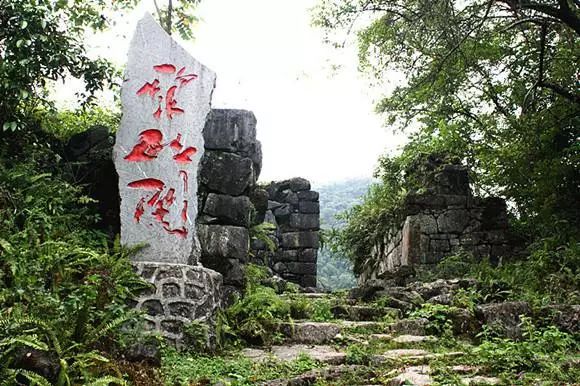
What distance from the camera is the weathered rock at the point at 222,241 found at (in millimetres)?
6684

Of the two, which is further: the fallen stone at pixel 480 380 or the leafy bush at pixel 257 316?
the leafy bush at pixel 257 316

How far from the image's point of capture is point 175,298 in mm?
5121

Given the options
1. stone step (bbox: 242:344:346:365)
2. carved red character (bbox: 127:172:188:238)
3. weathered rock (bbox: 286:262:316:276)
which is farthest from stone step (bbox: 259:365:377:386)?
weathered rock (bbox: 286:262:316:276)

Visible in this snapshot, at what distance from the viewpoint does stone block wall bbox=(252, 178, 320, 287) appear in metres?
13.1

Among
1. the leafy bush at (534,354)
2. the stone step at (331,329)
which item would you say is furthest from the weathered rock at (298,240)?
the leafy bush at (534,354)

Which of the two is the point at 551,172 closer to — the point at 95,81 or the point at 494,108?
the point at 494,108

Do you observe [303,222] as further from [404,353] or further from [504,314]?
[404,353]

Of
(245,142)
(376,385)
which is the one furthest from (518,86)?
(376,385)

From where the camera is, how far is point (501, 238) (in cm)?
999

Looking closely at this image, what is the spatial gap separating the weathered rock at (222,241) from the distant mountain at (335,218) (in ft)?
26.6

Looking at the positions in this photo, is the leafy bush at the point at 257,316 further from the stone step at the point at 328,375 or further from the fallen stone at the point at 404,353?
the stone step at the point at 328,375

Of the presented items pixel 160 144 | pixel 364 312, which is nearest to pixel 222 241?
pixel 160 144

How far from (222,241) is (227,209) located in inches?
17.4

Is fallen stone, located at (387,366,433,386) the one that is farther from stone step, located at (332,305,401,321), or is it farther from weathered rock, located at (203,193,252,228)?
weathered rock, located at (203,193,252,228)
